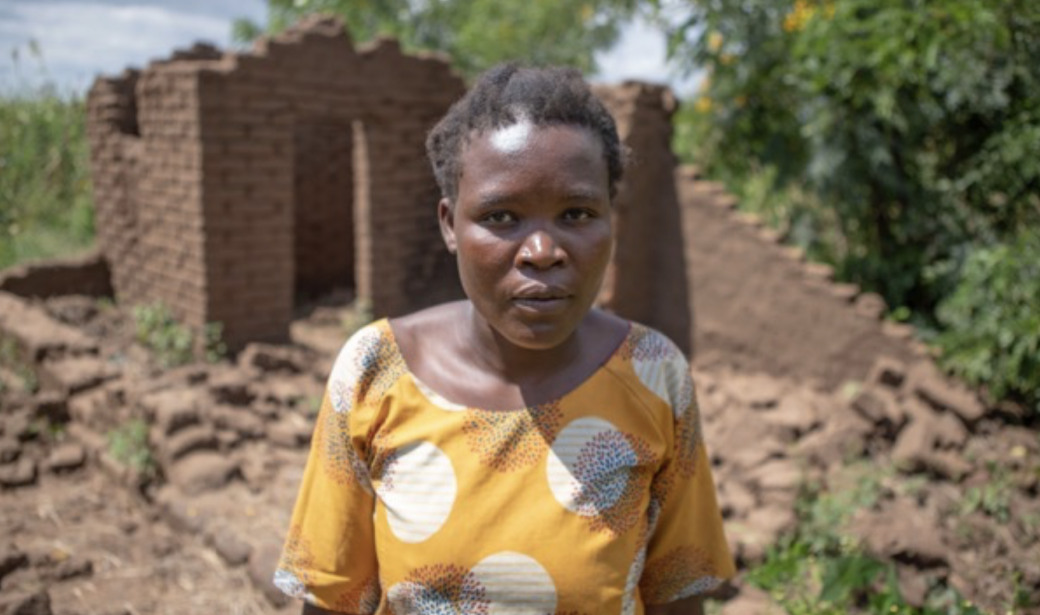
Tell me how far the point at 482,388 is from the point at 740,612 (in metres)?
2.07

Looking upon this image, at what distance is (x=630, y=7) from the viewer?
8359mm

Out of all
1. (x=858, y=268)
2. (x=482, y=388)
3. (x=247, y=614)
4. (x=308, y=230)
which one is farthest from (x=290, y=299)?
(x=482, y=388)

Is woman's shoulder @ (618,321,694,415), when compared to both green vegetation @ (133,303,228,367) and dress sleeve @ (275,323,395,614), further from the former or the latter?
green vegetation @ (133,303,228,367)

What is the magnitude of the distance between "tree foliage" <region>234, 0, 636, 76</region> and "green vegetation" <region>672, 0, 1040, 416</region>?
5.51 m

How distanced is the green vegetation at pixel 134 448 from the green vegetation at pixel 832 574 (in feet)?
10.3

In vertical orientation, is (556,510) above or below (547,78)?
below

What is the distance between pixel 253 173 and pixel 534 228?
5.33 m

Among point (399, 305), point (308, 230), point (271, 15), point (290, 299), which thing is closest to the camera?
point (290, 299)

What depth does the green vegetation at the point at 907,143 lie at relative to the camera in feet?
16.1

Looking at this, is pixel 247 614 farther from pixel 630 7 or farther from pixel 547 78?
pixel 630 7

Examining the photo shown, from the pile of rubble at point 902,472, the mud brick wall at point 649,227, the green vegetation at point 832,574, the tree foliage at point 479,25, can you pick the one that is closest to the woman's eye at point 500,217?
the green vegetation at point 832,574

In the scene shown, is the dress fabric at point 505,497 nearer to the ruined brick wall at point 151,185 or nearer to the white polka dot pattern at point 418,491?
the white polka dot pattern at point 418,491

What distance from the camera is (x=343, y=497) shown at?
4.73 ft

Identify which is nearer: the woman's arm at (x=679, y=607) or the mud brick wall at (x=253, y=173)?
the woman's arm at (x=679, y=607)
